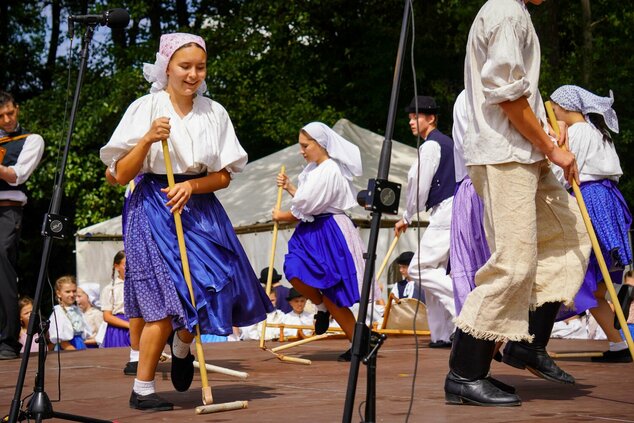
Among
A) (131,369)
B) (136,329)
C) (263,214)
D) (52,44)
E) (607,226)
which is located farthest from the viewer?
(52,44)

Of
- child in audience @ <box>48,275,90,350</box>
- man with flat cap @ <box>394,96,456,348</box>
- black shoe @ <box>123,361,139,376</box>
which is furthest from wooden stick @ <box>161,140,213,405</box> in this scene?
child in audience @ <box>48,275,90,350</box>

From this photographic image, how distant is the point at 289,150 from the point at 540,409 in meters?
10.8

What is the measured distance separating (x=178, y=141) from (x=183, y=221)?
1.22 ft

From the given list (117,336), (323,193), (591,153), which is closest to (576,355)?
(591,153)

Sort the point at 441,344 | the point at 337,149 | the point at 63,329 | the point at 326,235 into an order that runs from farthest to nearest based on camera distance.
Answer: the point at 63,329 < the point at 441,344 < the point at 337,149 < the point at 326,235

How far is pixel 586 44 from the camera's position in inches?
611

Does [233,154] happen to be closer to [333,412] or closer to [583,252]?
[333,412]

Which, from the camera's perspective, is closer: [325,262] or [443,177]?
[325,262]

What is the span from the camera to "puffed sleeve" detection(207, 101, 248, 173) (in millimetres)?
5078

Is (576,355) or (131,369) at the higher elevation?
(576,355)

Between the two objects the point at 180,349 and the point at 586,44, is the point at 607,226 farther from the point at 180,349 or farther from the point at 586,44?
the point at 586,44

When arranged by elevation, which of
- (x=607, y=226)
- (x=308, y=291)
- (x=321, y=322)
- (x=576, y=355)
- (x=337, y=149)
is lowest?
(x=576, y=355)

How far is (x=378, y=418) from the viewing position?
4391 mm

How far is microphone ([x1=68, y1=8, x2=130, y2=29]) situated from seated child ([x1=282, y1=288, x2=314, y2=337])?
20.3 ft
